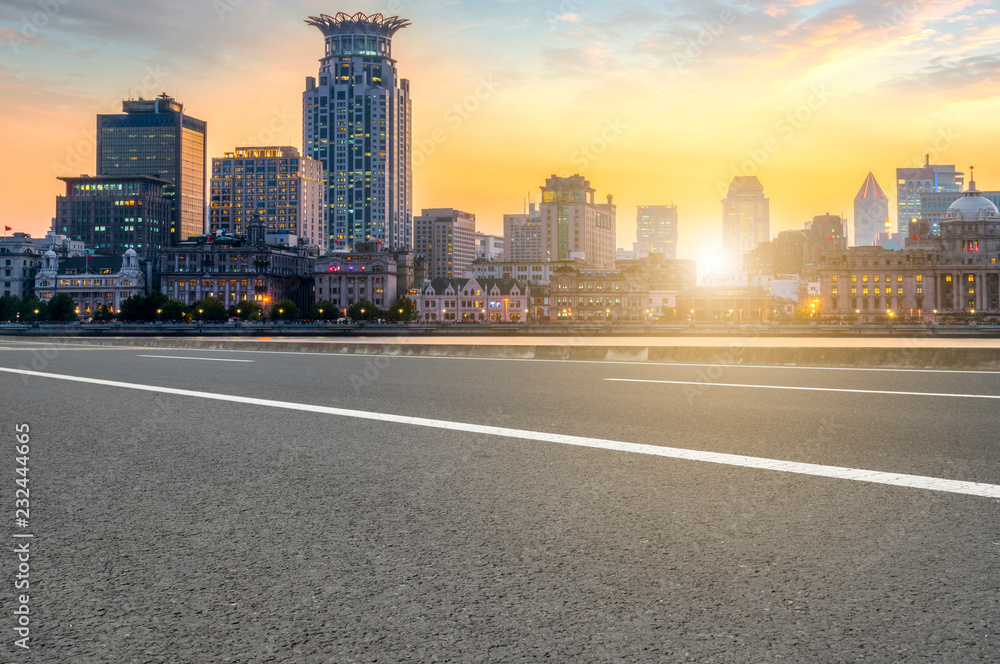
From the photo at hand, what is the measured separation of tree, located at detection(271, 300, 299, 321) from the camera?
544ft

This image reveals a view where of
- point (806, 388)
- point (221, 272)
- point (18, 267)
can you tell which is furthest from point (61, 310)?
point (806, 388)

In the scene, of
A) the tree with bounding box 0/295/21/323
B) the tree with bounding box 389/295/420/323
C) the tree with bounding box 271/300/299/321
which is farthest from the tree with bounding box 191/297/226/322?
the tree with bounding box 0/295/21/323

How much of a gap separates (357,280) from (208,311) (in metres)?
41.1

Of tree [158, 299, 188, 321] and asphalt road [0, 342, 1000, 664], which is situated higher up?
tree [158, 299, 188, 321]

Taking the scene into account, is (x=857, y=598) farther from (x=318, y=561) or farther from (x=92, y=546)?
(x=92, y=546)

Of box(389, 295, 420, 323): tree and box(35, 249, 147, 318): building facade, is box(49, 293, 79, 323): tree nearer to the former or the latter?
box(35, 249, 147, 318): building facade

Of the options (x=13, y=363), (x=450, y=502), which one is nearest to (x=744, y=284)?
(x=13, y=363)

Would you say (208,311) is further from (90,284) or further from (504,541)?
(504,541)

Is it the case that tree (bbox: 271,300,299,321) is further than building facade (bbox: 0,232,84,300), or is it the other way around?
building facade (bbox: 0,232,84,300)

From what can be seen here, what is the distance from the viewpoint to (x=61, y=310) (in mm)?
156875

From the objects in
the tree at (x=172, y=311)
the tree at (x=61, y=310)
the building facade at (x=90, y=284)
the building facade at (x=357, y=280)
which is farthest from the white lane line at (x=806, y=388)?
the building facade at (x=90, y=284)

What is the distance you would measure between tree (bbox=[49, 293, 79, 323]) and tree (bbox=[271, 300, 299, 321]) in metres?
39.2

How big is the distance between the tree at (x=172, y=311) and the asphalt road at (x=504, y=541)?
6126 inches

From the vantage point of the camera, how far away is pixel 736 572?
380 cm
